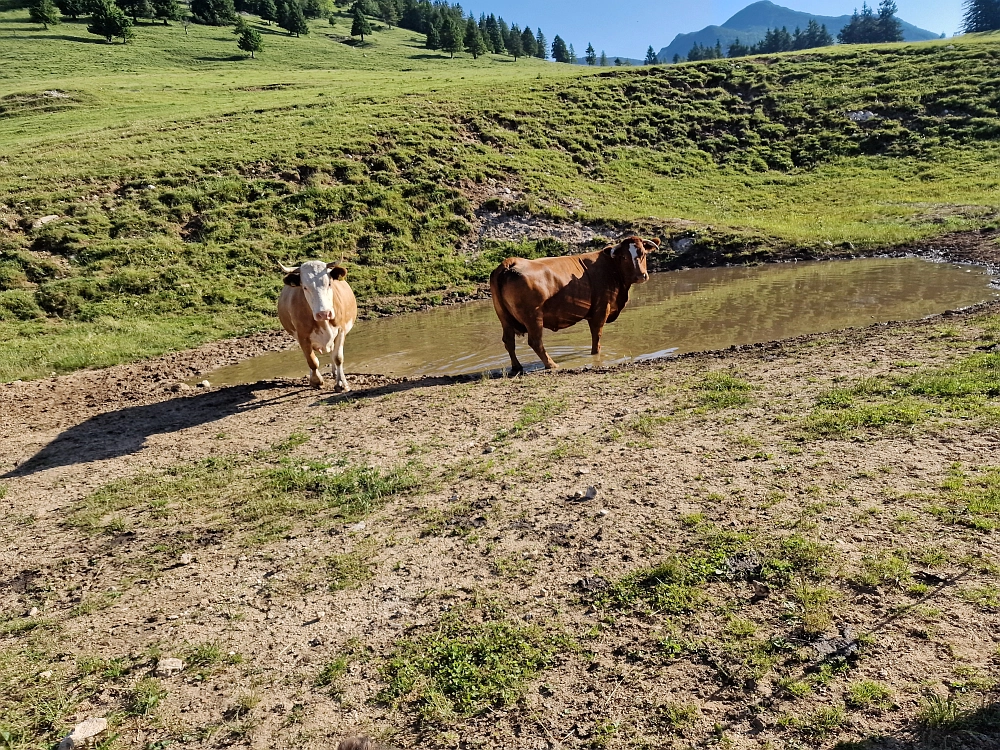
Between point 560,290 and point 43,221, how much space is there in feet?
63.3

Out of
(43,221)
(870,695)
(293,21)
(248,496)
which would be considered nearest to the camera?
(870,695)

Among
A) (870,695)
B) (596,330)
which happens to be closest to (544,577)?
(870,695)

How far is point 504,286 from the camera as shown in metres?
10.7

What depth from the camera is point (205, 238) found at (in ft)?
67.7

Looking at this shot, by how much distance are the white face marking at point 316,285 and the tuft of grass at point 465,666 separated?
7.21m

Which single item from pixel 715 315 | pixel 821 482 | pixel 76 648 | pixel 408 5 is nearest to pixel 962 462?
pixel 821 482

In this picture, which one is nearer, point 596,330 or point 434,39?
point 596,330

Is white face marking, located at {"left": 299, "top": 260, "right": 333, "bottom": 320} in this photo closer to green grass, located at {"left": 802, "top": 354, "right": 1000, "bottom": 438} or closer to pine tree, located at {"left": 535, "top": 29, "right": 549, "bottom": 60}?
green grass, located at {"left": 802, "top": 354, "right": 1000, "bottom": 438}

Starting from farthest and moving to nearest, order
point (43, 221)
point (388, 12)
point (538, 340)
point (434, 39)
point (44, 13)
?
point (388, 12) < point (434, 39) < point (44, 13) < point (43, 221) < point (538, 340)

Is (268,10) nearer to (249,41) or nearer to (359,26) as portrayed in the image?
(359,26)

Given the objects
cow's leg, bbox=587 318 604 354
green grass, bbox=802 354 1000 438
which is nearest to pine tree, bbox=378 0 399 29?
cow's leg, bbox=587 318 604 354

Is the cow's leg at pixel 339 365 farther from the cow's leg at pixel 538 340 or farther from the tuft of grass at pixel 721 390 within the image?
the tuft of grass at pixel 721 390

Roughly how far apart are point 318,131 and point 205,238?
449 inches

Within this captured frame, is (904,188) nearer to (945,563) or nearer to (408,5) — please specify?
(945,563)
